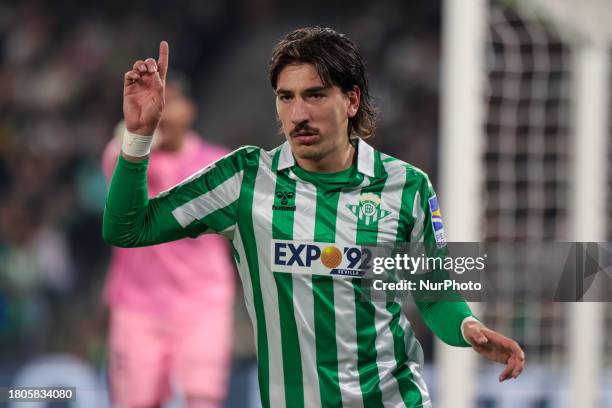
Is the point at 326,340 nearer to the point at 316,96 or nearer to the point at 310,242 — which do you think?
the point at 310,242

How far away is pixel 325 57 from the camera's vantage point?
3.00 metres

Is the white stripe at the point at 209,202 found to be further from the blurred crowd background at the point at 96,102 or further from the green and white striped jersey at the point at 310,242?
the blurred crowd background at the point at 96,102

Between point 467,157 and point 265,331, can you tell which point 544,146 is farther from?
point 265,331

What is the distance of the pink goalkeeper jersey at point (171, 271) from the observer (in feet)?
20.0

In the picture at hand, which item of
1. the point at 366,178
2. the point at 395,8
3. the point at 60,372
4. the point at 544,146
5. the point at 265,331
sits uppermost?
the point at 395,8

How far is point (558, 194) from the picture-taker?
8.44 meters

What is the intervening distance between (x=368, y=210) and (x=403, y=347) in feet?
1.19

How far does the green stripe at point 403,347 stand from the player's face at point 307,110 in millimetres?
265

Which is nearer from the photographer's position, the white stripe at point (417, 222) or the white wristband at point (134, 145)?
the white wristband at point (134, 145)

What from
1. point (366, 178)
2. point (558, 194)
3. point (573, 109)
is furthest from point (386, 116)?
point (366, 178)

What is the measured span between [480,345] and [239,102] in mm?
8996

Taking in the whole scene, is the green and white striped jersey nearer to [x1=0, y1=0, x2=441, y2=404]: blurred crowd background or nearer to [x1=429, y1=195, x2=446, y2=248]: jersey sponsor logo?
[x1=429, y1=195, x2=446, y2=248]: jersey sponsor logo

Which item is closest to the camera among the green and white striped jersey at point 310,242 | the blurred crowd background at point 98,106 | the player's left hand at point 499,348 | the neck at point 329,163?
the player's left hand at point 499,348

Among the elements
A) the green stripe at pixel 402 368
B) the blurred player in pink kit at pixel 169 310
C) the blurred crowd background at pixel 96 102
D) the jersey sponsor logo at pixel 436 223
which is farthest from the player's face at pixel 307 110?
the blurred crowd background at pixel 96 102
